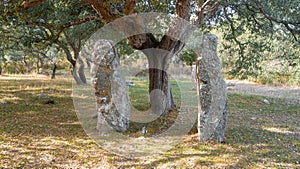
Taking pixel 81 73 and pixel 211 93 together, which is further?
pixel 81 73

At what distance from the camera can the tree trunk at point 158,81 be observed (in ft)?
28.9

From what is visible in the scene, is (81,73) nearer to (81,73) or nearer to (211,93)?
(81,73)

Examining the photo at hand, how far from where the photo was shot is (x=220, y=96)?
5980mm

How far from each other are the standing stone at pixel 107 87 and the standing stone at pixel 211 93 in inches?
88.8

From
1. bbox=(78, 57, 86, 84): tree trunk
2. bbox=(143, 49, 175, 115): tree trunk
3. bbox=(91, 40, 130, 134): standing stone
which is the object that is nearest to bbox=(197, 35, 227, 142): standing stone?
bbox=(91, 40, 130, 134): standing stone

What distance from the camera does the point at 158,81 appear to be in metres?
8.91

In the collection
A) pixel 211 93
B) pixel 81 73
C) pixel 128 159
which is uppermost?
pixel 81 73

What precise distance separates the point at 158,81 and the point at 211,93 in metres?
3.22

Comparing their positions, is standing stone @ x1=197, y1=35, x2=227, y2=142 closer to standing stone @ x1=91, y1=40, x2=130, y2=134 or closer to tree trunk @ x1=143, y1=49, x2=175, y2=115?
standing stone @ x1=91, y1=40, x2=130, y2=134

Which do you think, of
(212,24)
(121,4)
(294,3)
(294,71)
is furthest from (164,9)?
(294,71)

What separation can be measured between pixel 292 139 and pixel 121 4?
23.0ft

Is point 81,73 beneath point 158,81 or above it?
above

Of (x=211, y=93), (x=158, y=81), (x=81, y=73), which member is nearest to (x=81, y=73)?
(x=81, y=73)

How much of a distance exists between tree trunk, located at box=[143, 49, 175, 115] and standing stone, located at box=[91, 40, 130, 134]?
2.20 m
